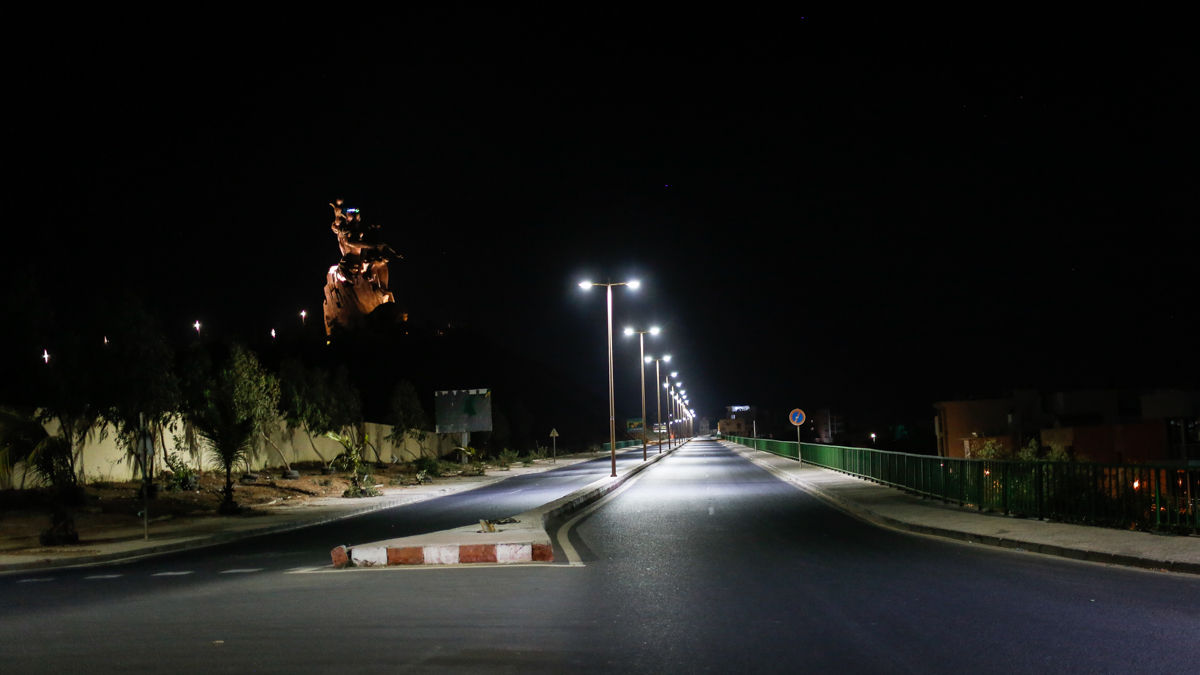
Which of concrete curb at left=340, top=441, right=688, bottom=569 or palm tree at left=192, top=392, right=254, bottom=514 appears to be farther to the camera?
palm tree at left=192, top=392, right=254, bottom=514

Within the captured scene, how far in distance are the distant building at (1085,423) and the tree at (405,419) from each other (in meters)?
31.9

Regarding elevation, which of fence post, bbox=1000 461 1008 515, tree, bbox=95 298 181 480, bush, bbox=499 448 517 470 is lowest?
bush, bbox=499 448 517 470

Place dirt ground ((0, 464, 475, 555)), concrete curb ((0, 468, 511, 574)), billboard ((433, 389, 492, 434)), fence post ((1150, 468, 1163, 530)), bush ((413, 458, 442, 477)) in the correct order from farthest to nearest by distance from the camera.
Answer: billboard ((433, 389, 492, 434)), bush ((413, 458, 442, 477)), dirt ground ((0, 464, 475, 555)), concrete curb ((0, 468, 511, 574)), fence post ((1150, 468, 1163, 530))

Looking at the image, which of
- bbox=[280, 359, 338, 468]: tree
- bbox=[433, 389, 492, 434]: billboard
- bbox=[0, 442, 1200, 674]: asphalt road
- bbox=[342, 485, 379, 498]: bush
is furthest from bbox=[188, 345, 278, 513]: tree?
bbox=[433, 389, 492, 434]: billboard

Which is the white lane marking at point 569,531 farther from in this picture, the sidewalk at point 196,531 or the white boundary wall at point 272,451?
the white boundary wall at point 272,451

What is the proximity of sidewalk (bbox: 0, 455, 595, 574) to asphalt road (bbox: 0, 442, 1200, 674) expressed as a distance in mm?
1799

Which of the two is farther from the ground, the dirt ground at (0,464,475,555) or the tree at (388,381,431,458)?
the tree at (388,381,431,458)

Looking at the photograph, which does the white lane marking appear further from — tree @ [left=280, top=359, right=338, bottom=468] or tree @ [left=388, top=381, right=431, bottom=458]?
tree @ [left=388, top=381, right=431, bottom=458]

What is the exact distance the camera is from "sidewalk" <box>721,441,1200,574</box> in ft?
35.9

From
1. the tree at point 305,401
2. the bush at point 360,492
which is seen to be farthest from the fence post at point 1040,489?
the tree at point 305,401

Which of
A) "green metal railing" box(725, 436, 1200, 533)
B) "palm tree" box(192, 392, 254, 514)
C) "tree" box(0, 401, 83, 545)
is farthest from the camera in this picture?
"palm tree" box(192, 392, 254, 514)

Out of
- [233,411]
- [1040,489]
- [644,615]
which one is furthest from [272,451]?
[644,615]

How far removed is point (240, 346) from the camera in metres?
33.3

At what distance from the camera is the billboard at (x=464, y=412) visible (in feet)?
190
